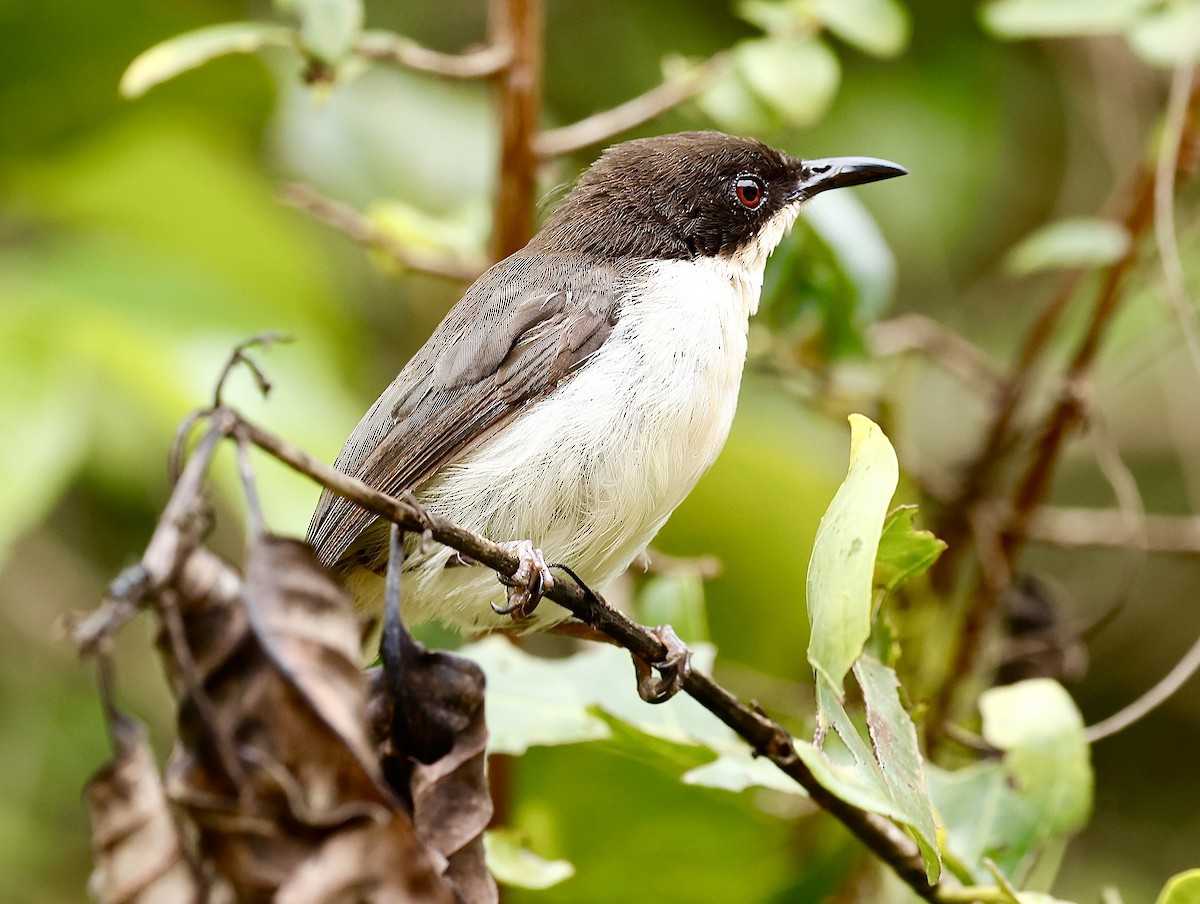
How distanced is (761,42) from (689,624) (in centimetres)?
144

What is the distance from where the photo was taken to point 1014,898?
201cm

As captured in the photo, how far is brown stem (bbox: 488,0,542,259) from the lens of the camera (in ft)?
11.0

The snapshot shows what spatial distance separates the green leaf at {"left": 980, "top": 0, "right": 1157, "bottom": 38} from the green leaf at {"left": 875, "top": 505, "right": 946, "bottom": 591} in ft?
7.21

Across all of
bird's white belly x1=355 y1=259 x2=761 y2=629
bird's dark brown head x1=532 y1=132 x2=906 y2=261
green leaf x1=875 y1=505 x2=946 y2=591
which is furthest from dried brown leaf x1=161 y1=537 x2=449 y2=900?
bird's dark brown head x1=532 y1=132 x2=906 y2=261

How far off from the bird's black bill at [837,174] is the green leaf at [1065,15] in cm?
70

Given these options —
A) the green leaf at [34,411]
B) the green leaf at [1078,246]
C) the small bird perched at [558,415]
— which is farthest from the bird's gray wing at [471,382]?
the green leaf at [1078,246]

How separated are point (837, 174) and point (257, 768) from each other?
2.51 metres

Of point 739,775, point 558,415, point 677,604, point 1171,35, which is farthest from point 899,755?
point 1171,35

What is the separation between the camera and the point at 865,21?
3.37 m

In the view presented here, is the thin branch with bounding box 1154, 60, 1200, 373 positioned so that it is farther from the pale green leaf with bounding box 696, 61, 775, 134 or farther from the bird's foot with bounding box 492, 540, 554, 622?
the bird's foot with bounding box 492, 540, 554, 622

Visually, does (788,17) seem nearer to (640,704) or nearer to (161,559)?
(640,704)

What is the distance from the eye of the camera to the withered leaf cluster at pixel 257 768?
1243mm

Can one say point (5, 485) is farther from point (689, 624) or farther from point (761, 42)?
point (761, 42)

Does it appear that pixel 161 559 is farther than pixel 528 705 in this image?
No
